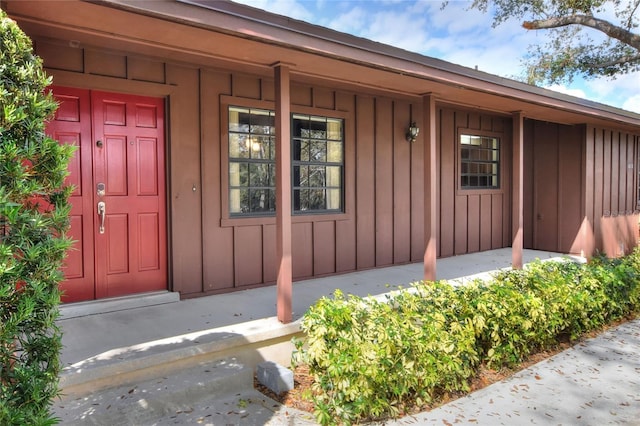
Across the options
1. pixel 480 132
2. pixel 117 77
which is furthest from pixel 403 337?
pixel 480 132

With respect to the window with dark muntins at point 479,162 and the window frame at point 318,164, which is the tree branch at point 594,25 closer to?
the window with dark muntins at point 479,162

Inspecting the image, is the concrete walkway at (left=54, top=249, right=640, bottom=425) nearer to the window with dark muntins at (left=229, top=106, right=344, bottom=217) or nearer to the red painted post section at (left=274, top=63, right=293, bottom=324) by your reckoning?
the red painted post section at (left=274, top=63, right=293, bottom=324)

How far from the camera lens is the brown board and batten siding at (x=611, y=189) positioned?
24.9 feet

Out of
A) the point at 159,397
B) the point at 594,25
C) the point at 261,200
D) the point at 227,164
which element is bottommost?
the point at 159,397

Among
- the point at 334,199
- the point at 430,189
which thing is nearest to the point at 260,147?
the point at 334,199

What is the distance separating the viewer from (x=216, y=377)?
9.72 feet

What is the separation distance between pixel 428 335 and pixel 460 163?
4.88 m

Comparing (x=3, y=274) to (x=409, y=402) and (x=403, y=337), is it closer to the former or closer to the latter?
(x=403, y=337)

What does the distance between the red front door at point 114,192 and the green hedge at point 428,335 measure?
1.91 meters

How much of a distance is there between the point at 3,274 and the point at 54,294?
0.21 meters

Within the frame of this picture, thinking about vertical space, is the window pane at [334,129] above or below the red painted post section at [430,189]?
above

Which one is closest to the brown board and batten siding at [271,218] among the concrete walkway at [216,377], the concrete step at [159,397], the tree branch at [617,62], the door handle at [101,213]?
the door handle at [101,213]

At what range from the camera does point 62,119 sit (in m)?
3.84

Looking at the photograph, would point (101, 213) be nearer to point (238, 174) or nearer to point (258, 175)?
point (238, 174)
